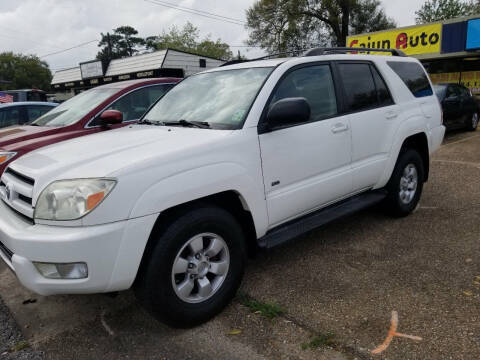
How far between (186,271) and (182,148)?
81 cm

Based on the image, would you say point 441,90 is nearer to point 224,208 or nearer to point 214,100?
point 214,100

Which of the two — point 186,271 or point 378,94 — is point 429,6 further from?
point 186,271

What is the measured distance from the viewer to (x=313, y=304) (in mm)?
2852

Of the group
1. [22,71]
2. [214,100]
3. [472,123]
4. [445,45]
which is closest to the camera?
[214,100]

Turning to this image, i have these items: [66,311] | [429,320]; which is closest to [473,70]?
[429,320]

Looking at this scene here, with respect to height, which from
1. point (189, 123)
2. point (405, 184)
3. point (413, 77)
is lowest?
point (405, 184)

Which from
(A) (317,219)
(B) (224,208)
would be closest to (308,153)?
(A) (317,219)

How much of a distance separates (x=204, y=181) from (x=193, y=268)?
585 millimetres

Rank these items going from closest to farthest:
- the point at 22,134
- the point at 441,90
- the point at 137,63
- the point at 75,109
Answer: the point at 22,134 → the point at 75,109 → the point at 441,90 → the point at 137,63

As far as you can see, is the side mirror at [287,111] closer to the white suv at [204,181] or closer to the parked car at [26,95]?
the white suv at [204,181]

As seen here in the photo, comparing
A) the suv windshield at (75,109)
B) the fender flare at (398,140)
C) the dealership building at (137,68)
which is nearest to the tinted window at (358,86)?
the fender flare at (398,140)

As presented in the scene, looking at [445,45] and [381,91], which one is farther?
[445,45]

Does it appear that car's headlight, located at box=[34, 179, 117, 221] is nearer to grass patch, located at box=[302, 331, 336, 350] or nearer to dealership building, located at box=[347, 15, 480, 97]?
grass patch, located at box=[302, 331, 336, 350]

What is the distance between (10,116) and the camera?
24.8 ft
